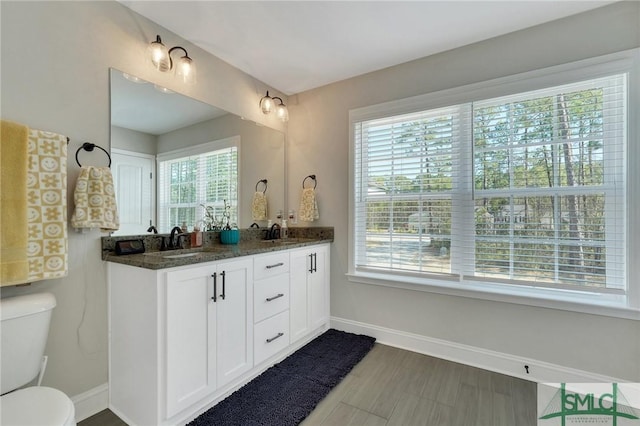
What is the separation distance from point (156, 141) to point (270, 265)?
1.23 meters

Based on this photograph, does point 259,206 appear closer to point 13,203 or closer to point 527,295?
point 13,203

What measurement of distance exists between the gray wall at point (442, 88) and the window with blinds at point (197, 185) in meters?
0.80

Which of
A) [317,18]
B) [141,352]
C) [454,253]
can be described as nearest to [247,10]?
[317,18]

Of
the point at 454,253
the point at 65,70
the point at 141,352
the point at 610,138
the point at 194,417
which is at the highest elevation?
the point at 65,70

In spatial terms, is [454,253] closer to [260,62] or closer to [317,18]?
[317,18]

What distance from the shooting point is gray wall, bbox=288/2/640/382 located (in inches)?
72.9

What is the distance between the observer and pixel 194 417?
5.42ft

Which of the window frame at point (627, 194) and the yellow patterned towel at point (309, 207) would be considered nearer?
the window frame at point (627, 194)

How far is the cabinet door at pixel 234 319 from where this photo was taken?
5.81 feet

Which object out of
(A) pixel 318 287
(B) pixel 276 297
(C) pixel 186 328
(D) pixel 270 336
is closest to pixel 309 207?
(A) pixel 318 287

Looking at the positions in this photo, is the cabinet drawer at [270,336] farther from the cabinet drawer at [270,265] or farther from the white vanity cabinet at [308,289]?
the cabinet drawer at [270,265]

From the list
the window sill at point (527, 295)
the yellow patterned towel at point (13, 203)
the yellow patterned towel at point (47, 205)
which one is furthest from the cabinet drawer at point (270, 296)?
the yellow patterned towel at point (13, 203)

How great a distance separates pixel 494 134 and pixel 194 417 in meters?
2.83

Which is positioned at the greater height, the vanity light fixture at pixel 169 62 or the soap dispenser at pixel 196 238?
the vanity light fixture at pixel 169 62
